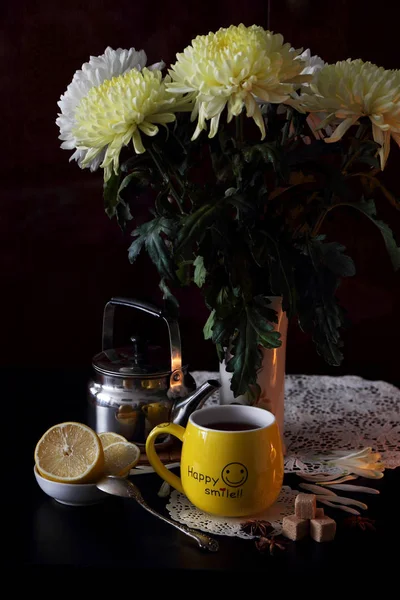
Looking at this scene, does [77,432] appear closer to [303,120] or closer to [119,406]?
[119,406]

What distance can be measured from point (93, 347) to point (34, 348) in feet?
0.46

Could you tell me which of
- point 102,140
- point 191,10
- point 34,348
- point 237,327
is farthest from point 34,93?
point 237,327

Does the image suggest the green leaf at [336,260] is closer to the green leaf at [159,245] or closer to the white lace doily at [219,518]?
the green leaf at [159,245]

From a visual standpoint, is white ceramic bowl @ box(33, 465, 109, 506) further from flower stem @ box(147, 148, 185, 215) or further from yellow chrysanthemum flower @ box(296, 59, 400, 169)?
yellow chrysanthemum flower @ box(296, 59, 400, 169)

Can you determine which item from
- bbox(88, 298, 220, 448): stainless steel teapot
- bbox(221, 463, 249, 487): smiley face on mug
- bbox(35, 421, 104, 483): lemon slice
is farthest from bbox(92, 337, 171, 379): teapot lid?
bbox(221, 463, 249, 487): smiley face on mug

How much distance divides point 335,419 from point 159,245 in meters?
0.49

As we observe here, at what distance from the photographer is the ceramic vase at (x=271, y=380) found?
1035 mm

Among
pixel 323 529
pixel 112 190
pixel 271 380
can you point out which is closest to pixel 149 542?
pixel 323 529

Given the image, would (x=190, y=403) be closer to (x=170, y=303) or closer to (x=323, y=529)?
(x=170, y=303)

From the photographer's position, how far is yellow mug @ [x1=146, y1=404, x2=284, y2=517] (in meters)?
0.85

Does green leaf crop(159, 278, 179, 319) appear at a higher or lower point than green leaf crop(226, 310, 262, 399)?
higher

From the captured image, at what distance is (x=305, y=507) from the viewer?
857mm

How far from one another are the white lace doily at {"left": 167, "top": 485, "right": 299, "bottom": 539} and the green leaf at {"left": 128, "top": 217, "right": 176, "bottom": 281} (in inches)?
10.9

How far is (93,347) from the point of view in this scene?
5.87 feet
